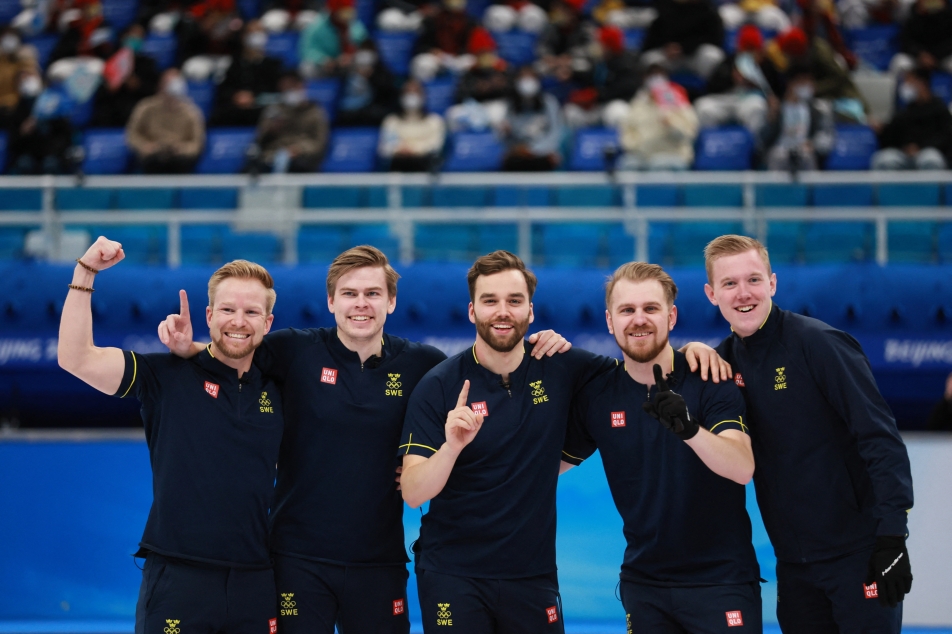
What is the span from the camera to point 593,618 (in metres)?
7.45

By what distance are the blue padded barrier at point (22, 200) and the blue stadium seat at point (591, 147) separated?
6113mm

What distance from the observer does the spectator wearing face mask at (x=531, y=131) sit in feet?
38.7

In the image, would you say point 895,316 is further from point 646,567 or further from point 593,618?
point 646,567

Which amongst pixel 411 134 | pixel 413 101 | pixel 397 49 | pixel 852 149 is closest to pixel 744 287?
pixel 852 149

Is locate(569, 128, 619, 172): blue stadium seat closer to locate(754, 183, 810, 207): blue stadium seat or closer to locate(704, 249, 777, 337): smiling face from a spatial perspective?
locate(754, 183, 810, 207): blue stadium seat

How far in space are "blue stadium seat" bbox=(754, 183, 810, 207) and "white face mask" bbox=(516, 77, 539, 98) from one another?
4.09 metres

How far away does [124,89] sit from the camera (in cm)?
1463

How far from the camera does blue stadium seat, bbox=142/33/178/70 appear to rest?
16.6 metres

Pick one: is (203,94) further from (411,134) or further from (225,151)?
(411,134)

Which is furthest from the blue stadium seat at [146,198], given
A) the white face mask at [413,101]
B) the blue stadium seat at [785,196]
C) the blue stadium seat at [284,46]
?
the blue stadium seat at [284,46]

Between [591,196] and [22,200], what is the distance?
18.9 feet

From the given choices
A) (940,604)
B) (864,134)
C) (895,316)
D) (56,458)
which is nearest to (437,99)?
(864,134)

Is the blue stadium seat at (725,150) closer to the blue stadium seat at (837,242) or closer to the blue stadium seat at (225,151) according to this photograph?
the blue stadium seat at (837,242)

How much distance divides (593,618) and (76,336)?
455cm
